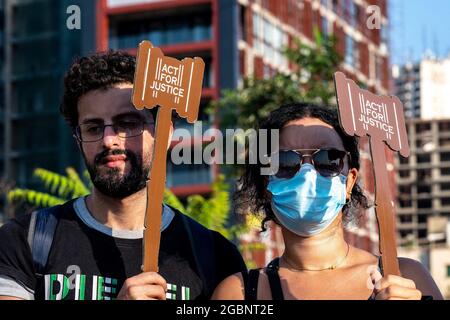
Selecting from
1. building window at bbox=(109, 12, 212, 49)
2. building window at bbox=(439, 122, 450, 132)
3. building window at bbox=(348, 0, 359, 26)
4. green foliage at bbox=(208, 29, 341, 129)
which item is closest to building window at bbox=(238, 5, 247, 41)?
building window at bbox=(109, 12, 212, 49)

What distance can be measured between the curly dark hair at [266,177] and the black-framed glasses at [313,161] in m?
0.18

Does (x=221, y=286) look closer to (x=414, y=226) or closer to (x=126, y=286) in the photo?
(x=126, y=286)

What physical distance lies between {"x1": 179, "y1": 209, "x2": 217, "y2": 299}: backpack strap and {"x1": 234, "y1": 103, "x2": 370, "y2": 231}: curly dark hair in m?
0.24

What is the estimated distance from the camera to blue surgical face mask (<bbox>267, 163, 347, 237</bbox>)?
21.8 ft

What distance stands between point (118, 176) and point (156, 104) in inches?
33.1

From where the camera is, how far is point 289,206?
6672 millimetres

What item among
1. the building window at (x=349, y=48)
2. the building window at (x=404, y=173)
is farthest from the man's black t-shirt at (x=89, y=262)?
the building window at (x=404, y=173)

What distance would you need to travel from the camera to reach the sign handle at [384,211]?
618 centimetres

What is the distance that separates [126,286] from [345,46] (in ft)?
239

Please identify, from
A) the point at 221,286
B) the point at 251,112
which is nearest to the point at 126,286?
the point at 221,286

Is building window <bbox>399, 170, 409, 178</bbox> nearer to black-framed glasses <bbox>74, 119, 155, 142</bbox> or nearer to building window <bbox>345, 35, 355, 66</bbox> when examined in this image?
building window <bbox>345, 35, 355, 66</bbox>

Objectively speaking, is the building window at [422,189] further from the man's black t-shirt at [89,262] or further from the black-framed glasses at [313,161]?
the black-framed glasses at [313,161]
